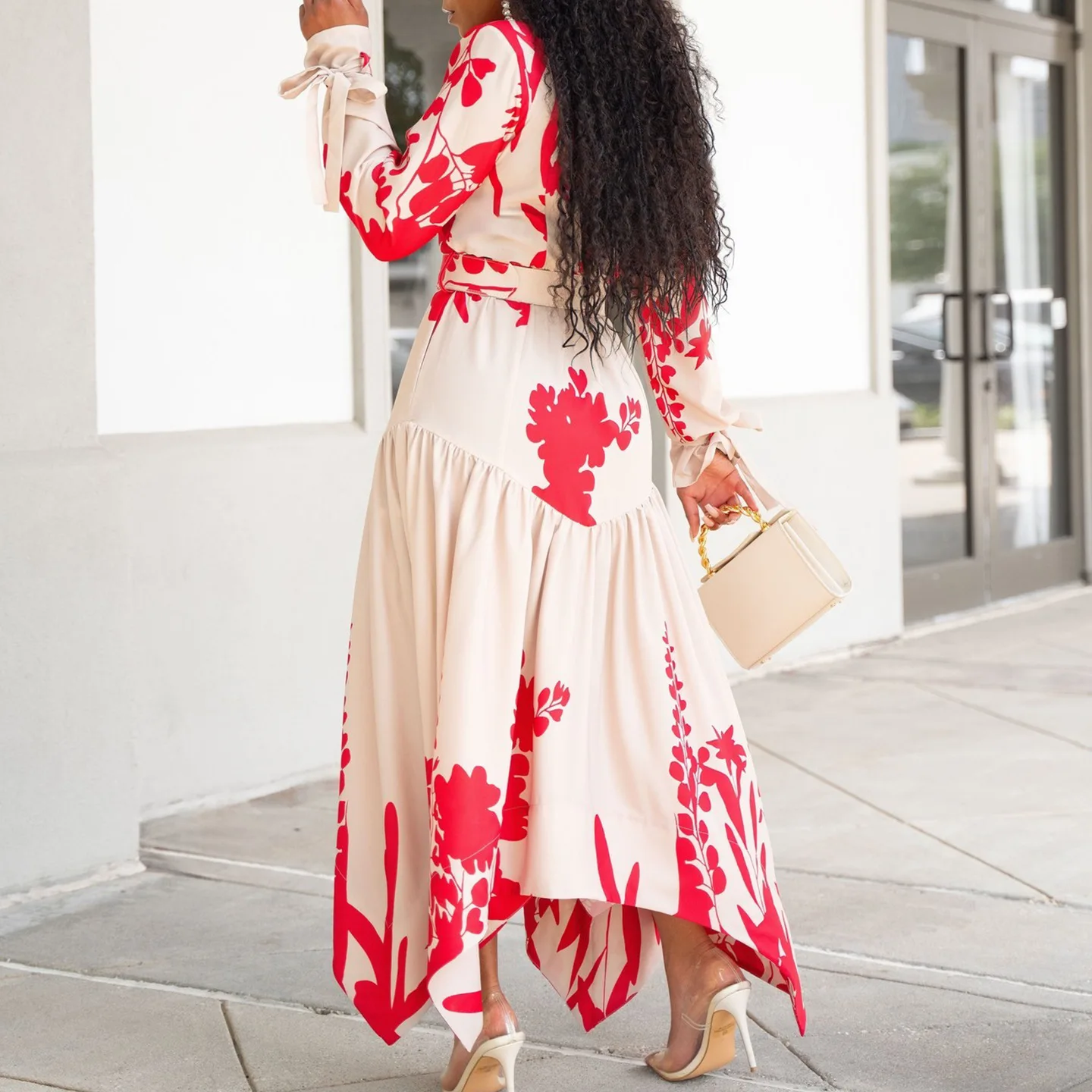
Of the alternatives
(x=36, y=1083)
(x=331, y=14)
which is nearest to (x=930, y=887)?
(x=36, y=1083)

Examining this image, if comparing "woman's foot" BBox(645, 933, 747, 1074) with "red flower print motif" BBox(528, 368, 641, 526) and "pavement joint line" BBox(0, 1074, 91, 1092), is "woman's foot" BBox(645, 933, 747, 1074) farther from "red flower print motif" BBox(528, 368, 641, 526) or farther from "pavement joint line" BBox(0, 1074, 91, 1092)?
"pavement joint line" BBox(0, 1074, 91, 1092)

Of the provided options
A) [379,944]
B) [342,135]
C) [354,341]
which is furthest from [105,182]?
[379,944]

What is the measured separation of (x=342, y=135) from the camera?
2.35 m

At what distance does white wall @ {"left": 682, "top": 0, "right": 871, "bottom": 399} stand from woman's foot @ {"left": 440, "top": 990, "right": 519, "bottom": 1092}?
158 inches

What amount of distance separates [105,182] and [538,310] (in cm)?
217

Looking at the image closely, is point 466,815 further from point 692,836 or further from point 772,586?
point 772,586

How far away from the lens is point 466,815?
7.72 feet

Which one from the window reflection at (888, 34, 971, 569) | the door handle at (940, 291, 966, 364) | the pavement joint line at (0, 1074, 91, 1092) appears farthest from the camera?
the door handle at (940, 291, 966, 364)

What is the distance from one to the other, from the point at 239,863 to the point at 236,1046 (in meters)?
1.15

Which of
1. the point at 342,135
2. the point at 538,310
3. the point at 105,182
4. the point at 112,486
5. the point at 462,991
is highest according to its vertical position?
the point at 105,182

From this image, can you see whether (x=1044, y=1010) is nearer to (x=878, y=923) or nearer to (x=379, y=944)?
(x=878, y=923)

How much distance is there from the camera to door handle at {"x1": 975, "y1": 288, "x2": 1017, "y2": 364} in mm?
7727

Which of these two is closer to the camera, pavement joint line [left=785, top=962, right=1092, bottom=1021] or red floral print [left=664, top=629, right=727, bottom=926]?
red floral print [left=664, top=629, right=727, bottom=926]

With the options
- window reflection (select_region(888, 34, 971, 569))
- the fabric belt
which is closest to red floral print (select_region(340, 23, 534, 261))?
the fabric belt
